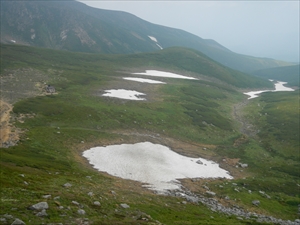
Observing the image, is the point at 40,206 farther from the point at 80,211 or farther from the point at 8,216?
the point at 80,211

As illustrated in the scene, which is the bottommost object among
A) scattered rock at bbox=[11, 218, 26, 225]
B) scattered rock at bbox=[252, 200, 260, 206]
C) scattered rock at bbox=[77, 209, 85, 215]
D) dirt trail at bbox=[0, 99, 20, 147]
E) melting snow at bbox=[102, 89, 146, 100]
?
scattered rock at bbox=[252, 200, 260, 206]

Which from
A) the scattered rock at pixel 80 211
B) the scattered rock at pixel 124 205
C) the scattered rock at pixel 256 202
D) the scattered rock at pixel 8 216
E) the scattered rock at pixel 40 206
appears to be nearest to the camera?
the scattered rock at pixel 8 216

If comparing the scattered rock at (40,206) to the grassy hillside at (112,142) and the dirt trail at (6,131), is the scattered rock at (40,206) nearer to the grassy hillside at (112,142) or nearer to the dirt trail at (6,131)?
the grassy hillside at (112,142)

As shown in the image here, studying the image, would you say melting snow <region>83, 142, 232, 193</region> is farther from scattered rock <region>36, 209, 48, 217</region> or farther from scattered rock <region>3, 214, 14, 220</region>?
scattered rock <region>3, 214, 14, 220</region>

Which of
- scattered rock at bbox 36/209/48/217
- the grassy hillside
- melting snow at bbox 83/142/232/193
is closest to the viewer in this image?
scattered rock at bbox 36/209/48/217

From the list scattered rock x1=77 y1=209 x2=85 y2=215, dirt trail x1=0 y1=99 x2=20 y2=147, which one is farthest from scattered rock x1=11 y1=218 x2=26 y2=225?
dirt trail x1=0 y1=99 x2=20 y2=147

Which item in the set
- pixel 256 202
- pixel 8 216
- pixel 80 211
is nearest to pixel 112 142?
pixel 256 202

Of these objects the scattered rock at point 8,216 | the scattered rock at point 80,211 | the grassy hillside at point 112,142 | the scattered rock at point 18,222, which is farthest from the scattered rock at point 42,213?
the scattered rock at point 80,211
